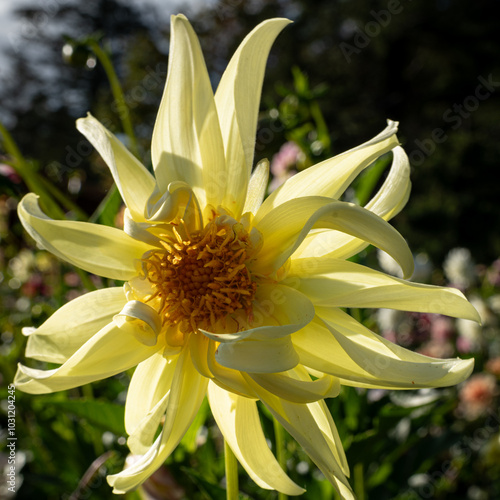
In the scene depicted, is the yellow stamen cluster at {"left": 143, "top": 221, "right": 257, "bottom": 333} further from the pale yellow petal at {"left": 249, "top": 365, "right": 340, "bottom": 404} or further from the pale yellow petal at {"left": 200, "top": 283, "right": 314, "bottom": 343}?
the pale yellow petal at {"left": 249, "top": 365, "right": 340, "bottom": 404}

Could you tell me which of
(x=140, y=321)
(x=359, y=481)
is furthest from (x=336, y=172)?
(x=359, y=481)

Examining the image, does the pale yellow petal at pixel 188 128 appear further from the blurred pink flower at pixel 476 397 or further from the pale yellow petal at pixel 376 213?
the blurred pink flower at pixel 476 397

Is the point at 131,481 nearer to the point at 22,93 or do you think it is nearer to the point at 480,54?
the point at 480,54

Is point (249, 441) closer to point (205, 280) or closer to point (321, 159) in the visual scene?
point (205, 280)

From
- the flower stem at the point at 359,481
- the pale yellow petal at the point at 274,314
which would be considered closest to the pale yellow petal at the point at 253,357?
the pale yellow petal at the point at 274,314

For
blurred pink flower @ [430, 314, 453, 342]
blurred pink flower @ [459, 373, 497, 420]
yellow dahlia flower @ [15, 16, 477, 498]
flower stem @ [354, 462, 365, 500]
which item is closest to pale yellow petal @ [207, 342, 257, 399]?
yellow dahlia flower @ [15, 16, 477, 498]
